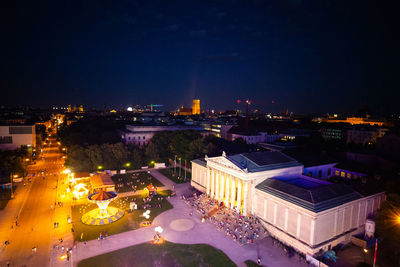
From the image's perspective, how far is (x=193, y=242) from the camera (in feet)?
111

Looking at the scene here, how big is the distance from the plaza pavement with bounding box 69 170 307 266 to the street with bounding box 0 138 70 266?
4.68 meters

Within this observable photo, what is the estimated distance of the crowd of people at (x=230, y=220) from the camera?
117 feet

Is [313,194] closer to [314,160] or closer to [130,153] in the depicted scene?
[314,160]

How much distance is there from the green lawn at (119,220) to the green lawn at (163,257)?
603cm

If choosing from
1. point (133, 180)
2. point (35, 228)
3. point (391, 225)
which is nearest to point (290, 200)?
point (391, 225)

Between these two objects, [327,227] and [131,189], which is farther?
[131,189]

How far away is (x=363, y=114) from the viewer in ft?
633

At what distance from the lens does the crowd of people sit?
35603mm

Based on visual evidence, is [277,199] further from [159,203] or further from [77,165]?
[77,165]

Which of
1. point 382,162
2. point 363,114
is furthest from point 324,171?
point 363,114

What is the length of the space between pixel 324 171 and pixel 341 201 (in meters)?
27.9

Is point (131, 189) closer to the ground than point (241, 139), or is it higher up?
closer to the ground

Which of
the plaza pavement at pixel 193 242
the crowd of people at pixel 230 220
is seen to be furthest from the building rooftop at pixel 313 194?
the plaza pavement at pixel 193 242

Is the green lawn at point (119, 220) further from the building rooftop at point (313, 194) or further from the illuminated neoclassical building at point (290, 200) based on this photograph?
the building rooftop at point (313, 194)
